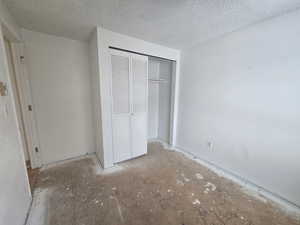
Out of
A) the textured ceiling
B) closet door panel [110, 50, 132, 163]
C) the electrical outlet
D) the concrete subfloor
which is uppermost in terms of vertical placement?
the textured ceiling

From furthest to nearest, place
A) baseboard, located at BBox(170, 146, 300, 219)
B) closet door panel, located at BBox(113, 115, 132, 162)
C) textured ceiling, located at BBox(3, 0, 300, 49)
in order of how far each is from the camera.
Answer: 1. closet door panel, located at BBox(113, 115, 132, 162)
2. baseboard, located at BBox(170, 146, 300, 219)
3. textured ceiling, located at BBox(3, 0, 300, 49)

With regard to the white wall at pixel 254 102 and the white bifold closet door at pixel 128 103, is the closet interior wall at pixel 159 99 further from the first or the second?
the white bifold closet door at pixel 128 103

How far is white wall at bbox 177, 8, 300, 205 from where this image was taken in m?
1.47

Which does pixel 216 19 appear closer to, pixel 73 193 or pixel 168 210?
pixel 168 210

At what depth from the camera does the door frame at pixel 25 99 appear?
1.83 m

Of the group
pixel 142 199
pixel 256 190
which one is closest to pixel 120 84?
pixel 142 199

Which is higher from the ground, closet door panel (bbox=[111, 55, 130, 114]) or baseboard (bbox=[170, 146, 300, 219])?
closet door panel (bbox=[111, 55, 130, 114])

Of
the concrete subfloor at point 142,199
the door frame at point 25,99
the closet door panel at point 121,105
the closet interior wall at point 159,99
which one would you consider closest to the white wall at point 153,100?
the closet interior wall at point 159,99

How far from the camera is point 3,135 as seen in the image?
40.3 inches

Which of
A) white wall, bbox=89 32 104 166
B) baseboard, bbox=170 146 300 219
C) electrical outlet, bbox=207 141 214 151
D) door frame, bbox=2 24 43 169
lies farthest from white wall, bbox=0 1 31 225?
electrical outlet, bbox=207 141 214 151

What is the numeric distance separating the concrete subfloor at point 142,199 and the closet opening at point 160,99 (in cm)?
129

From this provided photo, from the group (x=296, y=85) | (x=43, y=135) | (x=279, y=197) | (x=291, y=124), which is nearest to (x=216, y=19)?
(x=296, y=85)

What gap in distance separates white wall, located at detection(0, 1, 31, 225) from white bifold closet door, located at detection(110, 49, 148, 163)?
1143 mm

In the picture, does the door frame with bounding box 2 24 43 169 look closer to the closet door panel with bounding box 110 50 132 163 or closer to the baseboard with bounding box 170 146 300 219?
the closet door panel with bounding box 110 50 132 163
